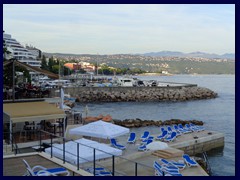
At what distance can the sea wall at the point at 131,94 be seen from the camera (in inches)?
2008

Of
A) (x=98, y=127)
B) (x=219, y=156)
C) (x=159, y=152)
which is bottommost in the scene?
(x=219, y=156)

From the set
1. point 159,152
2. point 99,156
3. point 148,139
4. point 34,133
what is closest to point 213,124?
point 148,139

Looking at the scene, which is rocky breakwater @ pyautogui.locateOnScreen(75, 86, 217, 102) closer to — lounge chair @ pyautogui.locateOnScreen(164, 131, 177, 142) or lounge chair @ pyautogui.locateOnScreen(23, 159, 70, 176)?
lounge chair @ pyautogui.locateOnScreen(164, 131, 177, 142)

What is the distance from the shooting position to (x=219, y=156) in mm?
18594

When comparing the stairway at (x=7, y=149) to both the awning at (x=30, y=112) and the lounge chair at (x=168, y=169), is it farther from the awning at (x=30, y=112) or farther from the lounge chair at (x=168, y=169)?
the lounge chair at (x=168, y=169)

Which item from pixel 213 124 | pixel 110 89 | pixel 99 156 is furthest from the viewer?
pixel 110 89

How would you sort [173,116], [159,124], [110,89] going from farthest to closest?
[110,89] < [173,116] < [159,124]

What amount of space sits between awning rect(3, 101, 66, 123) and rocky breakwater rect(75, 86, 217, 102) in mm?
35113

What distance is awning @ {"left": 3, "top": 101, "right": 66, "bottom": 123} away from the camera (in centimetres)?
1305

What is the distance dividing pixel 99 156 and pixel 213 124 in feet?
73.0

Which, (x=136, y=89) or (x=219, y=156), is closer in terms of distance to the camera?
(x=219, y=156)

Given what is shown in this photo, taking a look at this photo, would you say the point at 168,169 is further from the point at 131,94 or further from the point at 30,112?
the point at 131,94

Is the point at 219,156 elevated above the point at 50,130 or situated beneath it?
situated beneath

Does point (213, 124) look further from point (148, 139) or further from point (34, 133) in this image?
point (34, 133)
